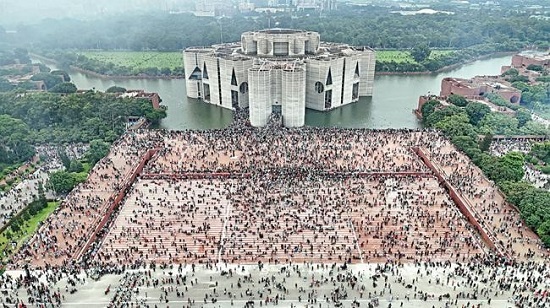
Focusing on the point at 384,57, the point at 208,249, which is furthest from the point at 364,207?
the point at 384,57

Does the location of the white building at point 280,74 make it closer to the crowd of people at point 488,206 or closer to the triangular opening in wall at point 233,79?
the triangular opening in wall at point 233,79

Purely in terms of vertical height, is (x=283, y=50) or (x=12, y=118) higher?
(x=283, y=50)

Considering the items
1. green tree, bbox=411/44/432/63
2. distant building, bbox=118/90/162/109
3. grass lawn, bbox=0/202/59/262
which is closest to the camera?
grass lawn, bbox=0/202/59/262

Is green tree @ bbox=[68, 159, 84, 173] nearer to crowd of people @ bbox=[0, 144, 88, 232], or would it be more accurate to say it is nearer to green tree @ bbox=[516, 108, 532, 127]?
crowd of people @ bbox=[0, 144, 88, 232]

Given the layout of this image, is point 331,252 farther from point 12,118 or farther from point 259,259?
point 12,118

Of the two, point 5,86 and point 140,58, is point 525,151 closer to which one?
point 5,86

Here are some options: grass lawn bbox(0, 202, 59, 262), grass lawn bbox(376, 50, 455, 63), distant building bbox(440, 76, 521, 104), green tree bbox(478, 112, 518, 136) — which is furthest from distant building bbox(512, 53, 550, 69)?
grass lawn bbox(0, 202, 59, 262)

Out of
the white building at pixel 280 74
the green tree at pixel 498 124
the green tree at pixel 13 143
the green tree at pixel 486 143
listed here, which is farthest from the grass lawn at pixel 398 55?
the green tree at pixel 13 143
